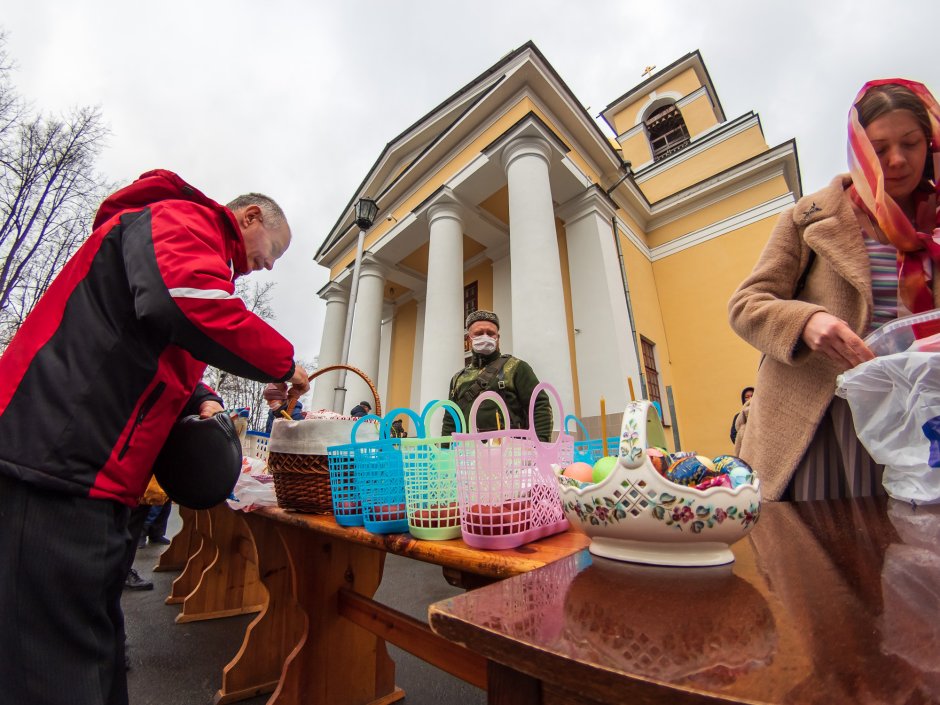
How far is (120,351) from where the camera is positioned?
1.05 meters

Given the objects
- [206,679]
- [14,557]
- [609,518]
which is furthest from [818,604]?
[206,679]

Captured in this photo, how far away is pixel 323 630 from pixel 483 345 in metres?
2.11

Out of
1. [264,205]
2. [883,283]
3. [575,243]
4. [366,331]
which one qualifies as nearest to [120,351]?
[264,205]

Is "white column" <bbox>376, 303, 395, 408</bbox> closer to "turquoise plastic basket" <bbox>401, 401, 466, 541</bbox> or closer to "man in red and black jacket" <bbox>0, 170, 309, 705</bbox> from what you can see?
"man in red and black jacket" <bbox>0, 170, 309, 705</bbox>

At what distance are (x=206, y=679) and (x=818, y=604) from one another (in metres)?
2.54

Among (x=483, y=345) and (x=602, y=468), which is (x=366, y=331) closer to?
(x=483, y=345)

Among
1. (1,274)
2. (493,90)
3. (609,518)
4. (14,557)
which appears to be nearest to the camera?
(609,518)

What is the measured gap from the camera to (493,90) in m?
6.42

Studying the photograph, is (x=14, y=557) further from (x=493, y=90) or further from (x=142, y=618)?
(x=493, y=90)

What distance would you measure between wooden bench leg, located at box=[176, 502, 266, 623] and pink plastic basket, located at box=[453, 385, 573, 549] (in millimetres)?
2216

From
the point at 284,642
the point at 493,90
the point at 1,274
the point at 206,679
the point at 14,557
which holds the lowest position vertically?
the point at 206,679

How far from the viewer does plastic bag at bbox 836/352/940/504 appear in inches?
37.3

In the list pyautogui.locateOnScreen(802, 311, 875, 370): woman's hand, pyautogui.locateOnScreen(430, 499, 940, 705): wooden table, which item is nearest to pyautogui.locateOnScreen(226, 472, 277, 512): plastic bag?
pyautogui.locateOnScreen(430, 499, 940, 705): wooden table

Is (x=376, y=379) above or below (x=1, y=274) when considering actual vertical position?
below
